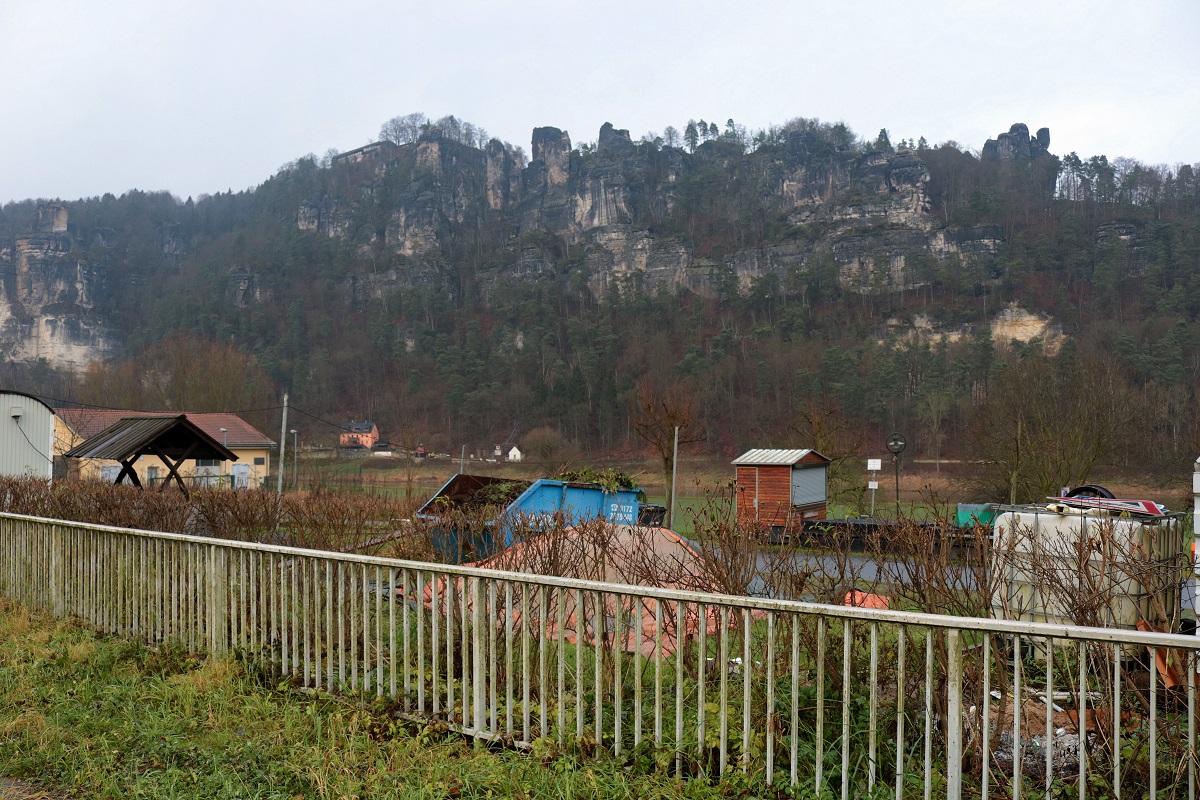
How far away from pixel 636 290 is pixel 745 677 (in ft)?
399

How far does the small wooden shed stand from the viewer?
23.1 m

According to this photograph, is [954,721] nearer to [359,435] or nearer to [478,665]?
[478,665]

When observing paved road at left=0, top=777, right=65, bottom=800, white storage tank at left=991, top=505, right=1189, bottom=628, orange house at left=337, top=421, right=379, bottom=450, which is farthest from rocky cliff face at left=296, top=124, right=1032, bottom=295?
paved road at left=0, top=777, right=65, bottom=800

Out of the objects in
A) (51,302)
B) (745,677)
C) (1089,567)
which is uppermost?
(51,302)

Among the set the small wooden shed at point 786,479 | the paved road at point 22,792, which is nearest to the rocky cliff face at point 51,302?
the small wooden shed at point 786,479

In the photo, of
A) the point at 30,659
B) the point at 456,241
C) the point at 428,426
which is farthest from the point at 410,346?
the point at 30,659

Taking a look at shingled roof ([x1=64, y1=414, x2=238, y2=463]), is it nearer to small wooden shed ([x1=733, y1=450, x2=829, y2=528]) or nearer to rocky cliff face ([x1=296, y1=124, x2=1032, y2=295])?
small wooden shed ([x1=733, y1=450, x2=829, y2=528])

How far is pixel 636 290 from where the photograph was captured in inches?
4889

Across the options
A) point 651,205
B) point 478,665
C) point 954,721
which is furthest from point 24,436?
point 651,205

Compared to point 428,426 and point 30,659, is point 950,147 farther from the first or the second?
point 30,659

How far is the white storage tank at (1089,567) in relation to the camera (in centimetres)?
438

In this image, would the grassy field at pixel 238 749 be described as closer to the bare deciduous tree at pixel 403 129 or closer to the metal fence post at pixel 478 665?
the metal fence post at pixel 478 665

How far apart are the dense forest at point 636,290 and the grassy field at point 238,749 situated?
35.5 metres

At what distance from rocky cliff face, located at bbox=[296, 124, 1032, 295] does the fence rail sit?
368ft
